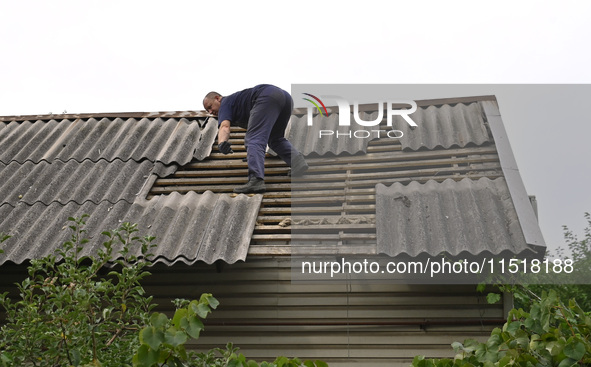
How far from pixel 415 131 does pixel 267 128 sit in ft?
5.33

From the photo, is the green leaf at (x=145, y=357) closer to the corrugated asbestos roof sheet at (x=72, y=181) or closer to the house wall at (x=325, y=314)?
the house wall at (x=325, y=314)

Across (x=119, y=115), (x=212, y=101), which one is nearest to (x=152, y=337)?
(x=212, y=101)

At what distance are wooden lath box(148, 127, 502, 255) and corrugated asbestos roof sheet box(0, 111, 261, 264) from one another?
0.18 meters

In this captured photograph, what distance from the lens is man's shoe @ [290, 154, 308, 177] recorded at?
6.45 meters

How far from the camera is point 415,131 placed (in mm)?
7125

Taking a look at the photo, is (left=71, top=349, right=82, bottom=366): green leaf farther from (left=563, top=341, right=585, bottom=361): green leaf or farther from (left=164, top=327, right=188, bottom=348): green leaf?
(left=563, top=341, right=585, bottom=361): green leaf

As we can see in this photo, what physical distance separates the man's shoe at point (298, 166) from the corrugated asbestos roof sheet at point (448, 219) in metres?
0.77

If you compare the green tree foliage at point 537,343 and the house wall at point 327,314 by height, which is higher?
the house wall at point 327,314

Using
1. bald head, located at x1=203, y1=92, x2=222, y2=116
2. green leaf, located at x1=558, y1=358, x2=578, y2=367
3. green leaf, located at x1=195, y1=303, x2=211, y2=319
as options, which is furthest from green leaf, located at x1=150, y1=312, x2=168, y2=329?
bald head, located at x1=203, y1=92, x2=222, y2=116

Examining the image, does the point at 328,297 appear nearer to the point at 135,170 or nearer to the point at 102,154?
the point at 135,170

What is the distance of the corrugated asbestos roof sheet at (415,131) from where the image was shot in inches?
268

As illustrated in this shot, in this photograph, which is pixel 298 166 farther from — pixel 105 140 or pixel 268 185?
pixel 105 140

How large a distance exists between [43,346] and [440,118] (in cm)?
517

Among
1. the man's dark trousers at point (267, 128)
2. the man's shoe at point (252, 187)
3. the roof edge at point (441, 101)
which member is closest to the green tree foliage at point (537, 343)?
the man's shoe at point (252, 187)
